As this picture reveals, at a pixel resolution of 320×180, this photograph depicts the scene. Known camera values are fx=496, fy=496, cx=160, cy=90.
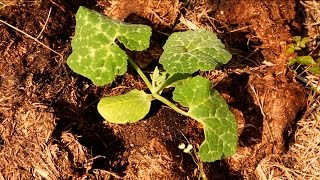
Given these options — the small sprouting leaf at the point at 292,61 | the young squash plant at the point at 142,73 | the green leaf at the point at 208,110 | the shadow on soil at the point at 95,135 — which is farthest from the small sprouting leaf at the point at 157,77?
the small sprouting leaf at the point at 292,61

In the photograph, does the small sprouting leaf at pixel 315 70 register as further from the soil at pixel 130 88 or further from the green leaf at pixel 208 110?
the green leaf at pixel 208 110

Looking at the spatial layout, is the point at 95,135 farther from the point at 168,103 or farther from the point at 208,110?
the point at 208,110

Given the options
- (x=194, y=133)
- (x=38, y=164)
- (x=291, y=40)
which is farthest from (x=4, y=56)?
(x=291, y=40)

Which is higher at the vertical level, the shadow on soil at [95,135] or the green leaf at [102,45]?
the green leaf at [102,45]

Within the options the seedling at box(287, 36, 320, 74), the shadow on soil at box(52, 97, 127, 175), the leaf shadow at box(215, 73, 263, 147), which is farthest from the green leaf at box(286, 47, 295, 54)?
the shadow on soil at box(52, 97, 127, 175)

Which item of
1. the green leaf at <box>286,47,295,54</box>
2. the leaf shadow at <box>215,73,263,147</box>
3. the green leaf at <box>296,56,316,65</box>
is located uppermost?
the green leaf at <box>286,47,295,54</box>

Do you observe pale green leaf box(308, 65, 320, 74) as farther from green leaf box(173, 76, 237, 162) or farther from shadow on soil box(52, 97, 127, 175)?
shadow on soil box(52, 97, 127, 175)
